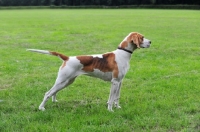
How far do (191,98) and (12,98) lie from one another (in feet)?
13.3

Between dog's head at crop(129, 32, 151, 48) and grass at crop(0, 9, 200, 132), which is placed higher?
dog's head at crop(129, 32, 151, 48)

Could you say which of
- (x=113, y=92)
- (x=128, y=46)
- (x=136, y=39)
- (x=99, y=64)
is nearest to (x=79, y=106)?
(x=113, y=92)

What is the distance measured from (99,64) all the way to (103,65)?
0.08 metres

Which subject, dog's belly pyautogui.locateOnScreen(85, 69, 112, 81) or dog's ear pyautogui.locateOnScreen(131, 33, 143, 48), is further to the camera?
dog's belly pyautogui.locateOnScreen(85, 69, 112, 81)

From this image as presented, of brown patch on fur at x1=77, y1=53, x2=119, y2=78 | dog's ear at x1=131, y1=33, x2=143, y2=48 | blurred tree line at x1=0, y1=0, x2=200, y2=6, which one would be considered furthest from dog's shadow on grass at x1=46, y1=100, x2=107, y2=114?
blurred tree line at x1=0, y1=0, x2=200, y2=6

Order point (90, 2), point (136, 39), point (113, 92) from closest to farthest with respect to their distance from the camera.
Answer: point (136, 39)
point (113, 92)
point (90, 2)

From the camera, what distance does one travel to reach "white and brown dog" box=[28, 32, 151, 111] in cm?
651

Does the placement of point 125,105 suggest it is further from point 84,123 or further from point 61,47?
point 61,47

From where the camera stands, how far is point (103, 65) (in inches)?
261

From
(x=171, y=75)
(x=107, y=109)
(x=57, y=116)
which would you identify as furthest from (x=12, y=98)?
(x=171, y=75)

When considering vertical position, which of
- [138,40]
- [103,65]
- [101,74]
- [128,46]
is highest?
[138,40]

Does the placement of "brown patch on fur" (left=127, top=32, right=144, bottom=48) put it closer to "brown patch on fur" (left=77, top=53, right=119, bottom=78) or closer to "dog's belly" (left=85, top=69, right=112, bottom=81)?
"brown patch on fur" (left=77, top=53, right=119, bottom=78)

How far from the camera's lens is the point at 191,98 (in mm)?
7363

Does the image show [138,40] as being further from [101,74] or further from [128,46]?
[101,74]
